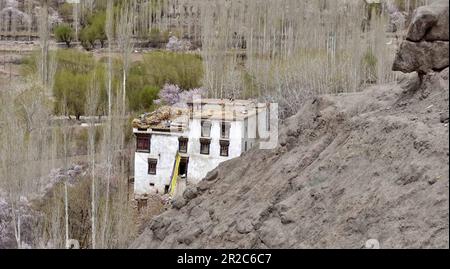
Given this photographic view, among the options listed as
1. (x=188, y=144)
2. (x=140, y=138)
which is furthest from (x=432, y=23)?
(x=140, y=138)

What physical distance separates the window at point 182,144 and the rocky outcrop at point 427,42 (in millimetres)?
9643

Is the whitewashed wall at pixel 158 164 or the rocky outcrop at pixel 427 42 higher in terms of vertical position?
the rocky outcrop at pixel 427 42

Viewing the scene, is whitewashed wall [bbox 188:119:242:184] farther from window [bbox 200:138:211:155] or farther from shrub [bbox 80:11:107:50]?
shrub [bbox 80:11:107:50]

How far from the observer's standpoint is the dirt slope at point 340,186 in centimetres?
630

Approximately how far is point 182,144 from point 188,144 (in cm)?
19

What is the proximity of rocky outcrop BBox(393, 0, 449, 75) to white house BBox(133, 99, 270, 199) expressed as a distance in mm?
8446

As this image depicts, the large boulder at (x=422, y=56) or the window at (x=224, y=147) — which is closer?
the large boulder at (x=422, y=56)

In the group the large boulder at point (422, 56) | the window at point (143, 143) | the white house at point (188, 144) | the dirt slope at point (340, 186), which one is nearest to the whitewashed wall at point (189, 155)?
the white house at point (188, 144)

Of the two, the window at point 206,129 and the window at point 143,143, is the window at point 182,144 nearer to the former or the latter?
the window at point 206,129

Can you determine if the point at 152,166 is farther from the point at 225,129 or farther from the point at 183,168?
the point at 225,129

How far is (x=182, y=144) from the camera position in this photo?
17.2 m

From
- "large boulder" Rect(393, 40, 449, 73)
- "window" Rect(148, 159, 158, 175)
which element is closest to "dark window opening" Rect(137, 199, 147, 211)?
"window" Rect(148, 159, 158, 175)

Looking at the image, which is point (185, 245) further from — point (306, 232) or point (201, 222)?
point (306, 232)

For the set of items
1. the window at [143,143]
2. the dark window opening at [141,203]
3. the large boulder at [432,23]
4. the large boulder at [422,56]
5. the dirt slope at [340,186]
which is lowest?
the dark window opening at [141,203]
